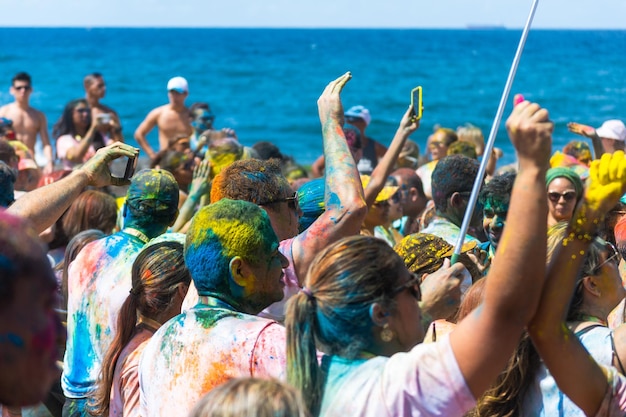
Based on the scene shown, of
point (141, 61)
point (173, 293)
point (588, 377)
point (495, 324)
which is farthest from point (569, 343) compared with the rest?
point (141, 61)

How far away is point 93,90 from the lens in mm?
11430

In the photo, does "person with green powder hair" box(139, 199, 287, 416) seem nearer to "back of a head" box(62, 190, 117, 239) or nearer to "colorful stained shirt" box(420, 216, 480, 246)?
"colorful stained shirt" box(420, 216, 480, 246)

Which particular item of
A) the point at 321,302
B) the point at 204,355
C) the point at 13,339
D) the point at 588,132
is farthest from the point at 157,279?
the point at 588,132

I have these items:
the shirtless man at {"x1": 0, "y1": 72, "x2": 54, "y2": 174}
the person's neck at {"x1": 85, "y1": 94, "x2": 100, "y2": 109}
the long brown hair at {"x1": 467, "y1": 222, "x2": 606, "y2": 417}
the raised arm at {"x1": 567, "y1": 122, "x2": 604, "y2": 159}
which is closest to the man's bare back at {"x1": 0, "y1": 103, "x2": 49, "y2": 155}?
the shirtless man at {"x1": 0, "y1": 72, "x2": 54, "y2": 174}

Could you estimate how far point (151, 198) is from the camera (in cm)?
432

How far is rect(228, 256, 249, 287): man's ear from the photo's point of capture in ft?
9.37

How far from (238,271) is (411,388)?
850mm

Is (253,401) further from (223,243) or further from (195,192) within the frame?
(195,192)

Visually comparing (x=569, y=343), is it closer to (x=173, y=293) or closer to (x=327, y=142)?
(x=327, y=142)

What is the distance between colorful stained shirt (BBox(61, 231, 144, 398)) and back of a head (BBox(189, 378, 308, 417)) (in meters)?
1.90

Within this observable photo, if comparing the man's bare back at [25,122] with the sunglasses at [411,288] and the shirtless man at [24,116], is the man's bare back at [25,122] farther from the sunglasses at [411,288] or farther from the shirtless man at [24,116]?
the sunglasses at [411,288]

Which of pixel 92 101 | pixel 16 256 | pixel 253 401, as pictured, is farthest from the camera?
pixel 92 101

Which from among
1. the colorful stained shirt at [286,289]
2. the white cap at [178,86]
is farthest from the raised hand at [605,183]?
the white cap at [178,86]

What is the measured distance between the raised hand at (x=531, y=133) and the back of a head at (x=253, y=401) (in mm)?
806
